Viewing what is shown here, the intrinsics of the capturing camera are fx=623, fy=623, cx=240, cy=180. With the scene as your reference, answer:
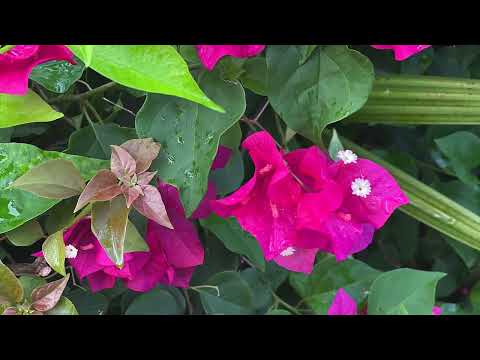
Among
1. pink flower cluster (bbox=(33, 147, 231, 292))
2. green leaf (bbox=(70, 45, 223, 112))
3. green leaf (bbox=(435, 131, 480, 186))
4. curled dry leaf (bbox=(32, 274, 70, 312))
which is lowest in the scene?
curled dry leaf (bbox=(32, 274, 70, 312))

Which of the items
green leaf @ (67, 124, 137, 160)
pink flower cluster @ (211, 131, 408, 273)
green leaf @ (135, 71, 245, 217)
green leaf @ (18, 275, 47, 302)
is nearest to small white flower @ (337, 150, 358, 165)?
pink flower cluster @ (211, 131, 408, 273)

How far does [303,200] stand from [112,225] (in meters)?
0.17

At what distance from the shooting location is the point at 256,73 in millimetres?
604

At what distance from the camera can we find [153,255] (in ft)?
2.04

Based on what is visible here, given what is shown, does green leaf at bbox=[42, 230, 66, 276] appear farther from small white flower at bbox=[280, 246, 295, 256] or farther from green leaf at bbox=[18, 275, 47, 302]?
small white flower at bbox=[280, 246, 295, 256]

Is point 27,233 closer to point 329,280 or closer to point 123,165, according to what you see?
point 123,165

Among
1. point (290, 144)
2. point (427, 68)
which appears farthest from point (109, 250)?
point (427, 68)

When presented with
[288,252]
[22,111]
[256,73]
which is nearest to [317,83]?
[256,73]

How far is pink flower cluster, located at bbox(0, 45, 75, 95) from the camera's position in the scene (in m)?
0.47

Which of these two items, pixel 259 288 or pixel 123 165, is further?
pixel 259 288

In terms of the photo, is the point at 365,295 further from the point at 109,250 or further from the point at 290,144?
the point at 109,250

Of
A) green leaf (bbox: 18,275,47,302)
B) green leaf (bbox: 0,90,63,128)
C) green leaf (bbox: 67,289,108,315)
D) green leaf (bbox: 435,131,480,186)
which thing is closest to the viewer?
green leaf (bbox: 0,90,63,128)

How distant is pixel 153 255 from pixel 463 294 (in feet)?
1.80

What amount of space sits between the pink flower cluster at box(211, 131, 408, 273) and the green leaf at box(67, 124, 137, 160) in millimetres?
129
